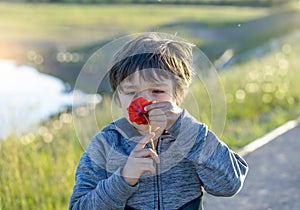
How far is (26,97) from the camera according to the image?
360 inches

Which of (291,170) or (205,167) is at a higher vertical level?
(205,167)

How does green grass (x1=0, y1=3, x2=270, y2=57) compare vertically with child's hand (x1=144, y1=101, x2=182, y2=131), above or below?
above

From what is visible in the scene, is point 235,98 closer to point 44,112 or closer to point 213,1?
point 44,112

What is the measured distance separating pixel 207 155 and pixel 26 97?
6.82 m

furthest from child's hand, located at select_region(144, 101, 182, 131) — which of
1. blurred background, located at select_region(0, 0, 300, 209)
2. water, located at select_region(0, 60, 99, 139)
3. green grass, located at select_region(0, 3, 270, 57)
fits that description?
green grass, located at select_region(0, 3, 270, 57)

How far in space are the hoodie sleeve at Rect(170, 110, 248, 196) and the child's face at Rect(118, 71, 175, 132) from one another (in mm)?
102

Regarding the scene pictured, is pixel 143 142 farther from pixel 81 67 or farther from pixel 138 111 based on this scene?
pixel 81 67

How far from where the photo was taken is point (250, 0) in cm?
2025

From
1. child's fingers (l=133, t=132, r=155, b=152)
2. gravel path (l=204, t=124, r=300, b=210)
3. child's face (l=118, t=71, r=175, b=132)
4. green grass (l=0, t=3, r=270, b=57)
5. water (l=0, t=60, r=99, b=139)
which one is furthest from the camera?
green grass (l=0, t=3, r=270, b=57)

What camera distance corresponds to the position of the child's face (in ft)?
7.89

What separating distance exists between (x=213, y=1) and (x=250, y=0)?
1.18m

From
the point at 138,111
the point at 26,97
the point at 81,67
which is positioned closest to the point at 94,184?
the point at 138,111

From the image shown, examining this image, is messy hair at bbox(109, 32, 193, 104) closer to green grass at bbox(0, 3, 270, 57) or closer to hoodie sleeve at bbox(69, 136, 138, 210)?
hoodie sleeve at bbox(69, 136, 138, 210)

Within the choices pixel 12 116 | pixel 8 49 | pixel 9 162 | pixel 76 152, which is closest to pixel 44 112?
pixel 12 116
